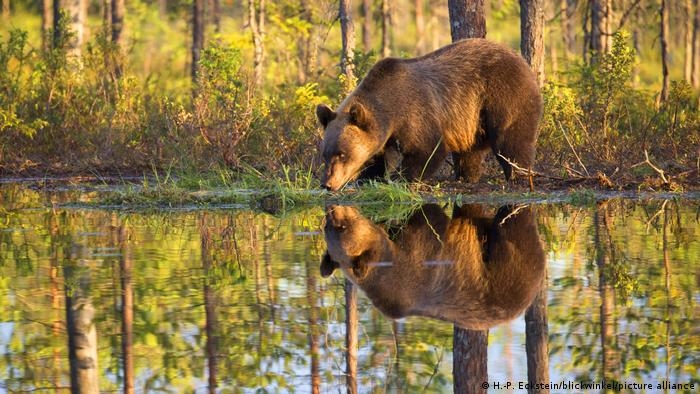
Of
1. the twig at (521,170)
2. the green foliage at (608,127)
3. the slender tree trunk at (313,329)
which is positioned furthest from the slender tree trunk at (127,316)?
the green foliage at (608,127)

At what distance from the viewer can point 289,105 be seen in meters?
16.4

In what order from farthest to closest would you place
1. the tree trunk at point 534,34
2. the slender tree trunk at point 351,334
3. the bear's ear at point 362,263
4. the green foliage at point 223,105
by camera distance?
the tree trunk at point 534,34 → the green foliage at point 223,105 → the bear's ear at point 362,263 → the slender tree trunk at point 351,334

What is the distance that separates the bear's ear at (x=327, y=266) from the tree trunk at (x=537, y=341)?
5.10ft

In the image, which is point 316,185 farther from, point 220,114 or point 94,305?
point 94,305

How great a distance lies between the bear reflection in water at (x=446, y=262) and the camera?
606cm

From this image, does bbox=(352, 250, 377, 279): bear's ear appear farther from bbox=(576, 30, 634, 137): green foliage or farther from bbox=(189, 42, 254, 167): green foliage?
bbox=(576, 30, 634, 137): green foliage

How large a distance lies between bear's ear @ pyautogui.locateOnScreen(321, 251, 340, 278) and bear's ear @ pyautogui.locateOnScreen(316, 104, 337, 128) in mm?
3470

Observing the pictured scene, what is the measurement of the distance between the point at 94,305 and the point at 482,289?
2174 millimetres

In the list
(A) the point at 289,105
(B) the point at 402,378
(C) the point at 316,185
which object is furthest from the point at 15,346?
(A) the point at 289,105

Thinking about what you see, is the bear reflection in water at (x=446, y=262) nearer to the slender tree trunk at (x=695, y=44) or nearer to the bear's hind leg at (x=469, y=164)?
the bear's hind leg at (x=469, y=164)

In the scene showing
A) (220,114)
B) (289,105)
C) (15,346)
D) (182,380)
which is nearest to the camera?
(182,380)

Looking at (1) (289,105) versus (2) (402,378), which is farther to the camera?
(1) (289,105)

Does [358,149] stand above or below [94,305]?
above

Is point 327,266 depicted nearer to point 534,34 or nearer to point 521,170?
point 521,170
